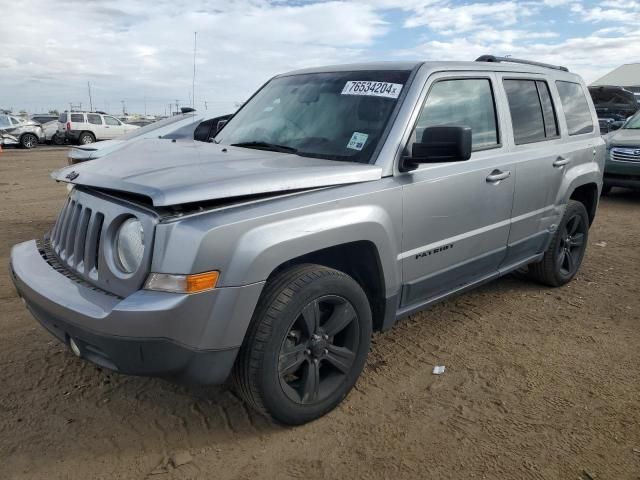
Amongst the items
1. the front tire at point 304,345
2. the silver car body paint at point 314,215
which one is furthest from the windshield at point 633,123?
the front tire at point 304,345

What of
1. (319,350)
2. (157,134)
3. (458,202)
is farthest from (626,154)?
(319,350)

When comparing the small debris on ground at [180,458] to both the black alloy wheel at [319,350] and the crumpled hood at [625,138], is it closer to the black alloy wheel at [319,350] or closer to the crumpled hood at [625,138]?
the black alloy wheel at [319,350]

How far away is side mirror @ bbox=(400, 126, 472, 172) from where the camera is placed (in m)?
2.79

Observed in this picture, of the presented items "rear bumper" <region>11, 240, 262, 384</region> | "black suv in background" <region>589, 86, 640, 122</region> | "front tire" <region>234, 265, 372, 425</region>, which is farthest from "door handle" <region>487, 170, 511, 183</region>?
"black suv in background" <region>589, 86, 640, 122</region>

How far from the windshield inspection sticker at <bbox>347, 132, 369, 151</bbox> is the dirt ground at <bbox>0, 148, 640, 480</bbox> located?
1378 millimetres

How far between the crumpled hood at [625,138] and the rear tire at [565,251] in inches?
208

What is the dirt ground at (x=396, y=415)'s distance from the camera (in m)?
2.50

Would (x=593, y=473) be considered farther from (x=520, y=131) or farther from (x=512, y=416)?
(x=520, y=131)

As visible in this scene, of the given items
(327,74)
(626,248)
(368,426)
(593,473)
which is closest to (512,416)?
(593,473)

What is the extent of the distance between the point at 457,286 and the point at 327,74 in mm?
1679

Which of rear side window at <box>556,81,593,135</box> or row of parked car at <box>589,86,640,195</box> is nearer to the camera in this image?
rear side window at <box>556,81,593,135</box>

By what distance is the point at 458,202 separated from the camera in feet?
11.0

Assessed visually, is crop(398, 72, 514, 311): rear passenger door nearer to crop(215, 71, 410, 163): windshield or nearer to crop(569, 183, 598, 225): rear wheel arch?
crop(215, 71, 410, 163): windshield

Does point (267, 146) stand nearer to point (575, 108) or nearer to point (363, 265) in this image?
point (363, 265)
